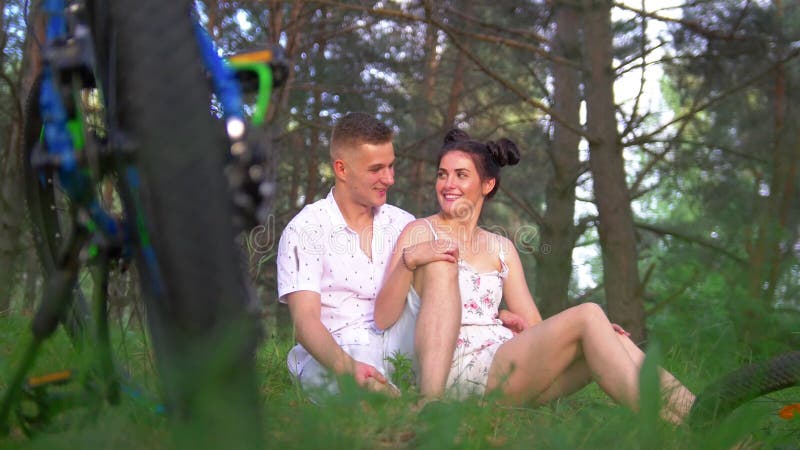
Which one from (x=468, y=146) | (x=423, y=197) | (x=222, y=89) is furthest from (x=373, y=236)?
(x=423, y=197)

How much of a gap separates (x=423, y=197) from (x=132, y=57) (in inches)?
358

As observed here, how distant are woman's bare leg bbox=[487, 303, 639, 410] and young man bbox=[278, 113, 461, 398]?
0.75ft

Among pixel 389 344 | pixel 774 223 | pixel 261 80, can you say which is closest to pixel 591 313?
pixel 389 344

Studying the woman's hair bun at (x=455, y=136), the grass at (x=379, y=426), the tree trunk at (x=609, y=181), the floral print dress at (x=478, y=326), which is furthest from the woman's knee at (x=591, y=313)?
the tree trunk at (x=609, y=181)

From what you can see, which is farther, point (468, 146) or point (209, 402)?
point (468, 146)

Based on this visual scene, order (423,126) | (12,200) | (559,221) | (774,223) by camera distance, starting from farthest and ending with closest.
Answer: (423,126) < (559,221) < (774,223) < (12,200)

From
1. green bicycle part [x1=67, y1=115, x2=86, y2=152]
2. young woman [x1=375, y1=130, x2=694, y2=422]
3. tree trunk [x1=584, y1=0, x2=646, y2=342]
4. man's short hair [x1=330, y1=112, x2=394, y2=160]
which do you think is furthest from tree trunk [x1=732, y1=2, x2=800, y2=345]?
green bicycle part [x1=67, y1=115, x2=86, y2=152]

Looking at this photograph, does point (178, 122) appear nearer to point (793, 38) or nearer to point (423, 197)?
point (793, 38)

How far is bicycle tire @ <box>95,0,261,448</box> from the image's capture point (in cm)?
134

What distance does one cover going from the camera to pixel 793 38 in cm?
692

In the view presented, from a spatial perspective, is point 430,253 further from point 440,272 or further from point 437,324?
point 437,324

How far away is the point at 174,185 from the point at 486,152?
2.40m

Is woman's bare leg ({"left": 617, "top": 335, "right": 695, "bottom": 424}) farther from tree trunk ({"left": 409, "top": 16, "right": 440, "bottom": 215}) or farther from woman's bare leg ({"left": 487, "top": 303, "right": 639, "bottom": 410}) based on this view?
tree trunk ({"left": 409, "top": 16, "right": 440, "bottom": 215})

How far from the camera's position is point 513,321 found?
3.48 metres
